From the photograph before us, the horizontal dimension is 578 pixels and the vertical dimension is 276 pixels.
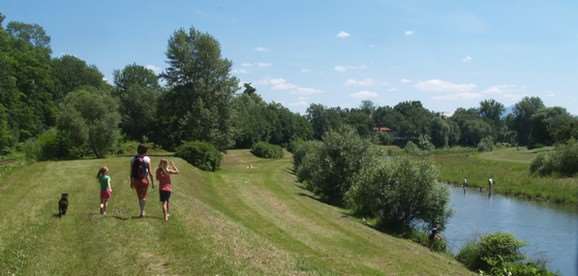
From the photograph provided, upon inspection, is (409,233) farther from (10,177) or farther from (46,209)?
(10,177)

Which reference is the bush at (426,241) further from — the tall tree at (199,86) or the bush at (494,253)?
the tall tree at (199,86)

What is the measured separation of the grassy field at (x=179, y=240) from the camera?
1135 cm

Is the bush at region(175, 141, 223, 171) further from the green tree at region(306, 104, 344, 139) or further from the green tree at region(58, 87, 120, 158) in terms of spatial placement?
the green tree at region(306, 104, 344, 139)

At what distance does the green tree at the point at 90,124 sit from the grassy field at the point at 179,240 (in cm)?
1895

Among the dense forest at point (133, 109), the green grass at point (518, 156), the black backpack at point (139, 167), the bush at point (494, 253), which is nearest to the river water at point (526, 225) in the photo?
the bush at point (494, 253)

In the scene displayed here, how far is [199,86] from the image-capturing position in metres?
53.9

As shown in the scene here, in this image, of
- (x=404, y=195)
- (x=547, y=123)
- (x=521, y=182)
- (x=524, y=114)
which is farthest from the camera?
(x=524, y=114)

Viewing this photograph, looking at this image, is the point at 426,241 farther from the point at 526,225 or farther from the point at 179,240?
the point at 179,240

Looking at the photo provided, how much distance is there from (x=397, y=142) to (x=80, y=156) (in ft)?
494

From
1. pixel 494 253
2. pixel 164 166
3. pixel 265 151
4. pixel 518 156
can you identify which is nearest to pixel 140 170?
pixel 164 166

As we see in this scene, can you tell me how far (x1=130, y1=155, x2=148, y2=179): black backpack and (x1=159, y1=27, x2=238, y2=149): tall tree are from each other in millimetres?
38132

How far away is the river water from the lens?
84.6 feet

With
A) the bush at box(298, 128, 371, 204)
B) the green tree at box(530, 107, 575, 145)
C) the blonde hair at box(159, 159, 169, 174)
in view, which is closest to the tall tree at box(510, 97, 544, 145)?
the green tree at box(530, 107, 575, 145)

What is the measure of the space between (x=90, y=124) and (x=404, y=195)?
3244 cm
